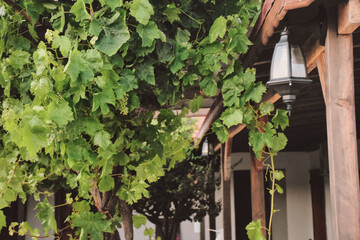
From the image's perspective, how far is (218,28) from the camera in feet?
7.14

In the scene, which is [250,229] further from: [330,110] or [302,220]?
[302,220]

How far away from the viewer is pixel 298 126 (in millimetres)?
6707

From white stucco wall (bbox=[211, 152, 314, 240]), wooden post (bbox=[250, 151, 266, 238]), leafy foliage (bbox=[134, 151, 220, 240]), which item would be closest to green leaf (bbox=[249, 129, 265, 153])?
wooden post (bbox=[250, 151, 266, 238])

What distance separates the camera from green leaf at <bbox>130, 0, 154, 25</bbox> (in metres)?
1.97

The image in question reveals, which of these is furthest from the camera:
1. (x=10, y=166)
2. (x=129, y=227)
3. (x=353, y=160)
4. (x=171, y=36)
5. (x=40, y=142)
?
(x=129, y=227)

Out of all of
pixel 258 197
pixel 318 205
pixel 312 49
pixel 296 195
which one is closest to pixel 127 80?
pixel 312 49

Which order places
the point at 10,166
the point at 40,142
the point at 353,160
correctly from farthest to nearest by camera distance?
1. the point at 10,166
2. the point at 353,160
3. the point at 40,142

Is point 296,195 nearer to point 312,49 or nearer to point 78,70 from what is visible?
point 312,49

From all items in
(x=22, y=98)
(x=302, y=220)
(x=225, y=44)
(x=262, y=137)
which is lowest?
(x=302, y=220)

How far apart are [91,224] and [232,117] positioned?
0.91 meters

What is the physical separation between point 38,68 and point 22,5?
1.94ft

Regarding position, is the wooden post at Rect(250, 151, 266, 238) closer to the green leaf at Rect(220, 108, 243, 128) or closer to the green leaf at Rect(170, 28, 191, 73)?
the green leaf at Rect(220, 108, 243, 128)

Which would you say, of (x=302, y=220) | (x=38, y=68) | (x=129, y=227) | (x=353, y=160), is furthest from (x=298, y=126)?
(x=38, y=68)

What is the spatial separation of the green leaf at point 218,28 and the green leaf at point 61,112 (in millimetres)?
720
